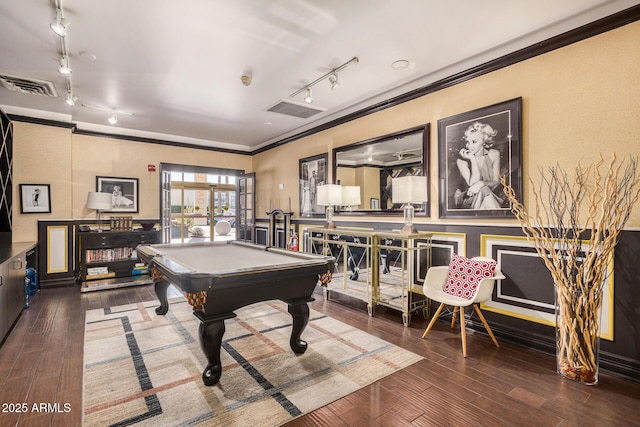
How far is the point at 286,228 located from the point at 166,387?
14.7ft

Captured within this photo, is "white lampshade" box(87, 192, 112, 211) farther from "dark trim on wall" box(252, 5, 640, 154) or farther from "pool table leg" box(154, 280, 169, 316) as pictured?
"dark trim on wall" box(252, 5, 640, 154)

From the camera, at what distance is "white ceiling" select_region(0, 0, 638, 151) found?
253 cm

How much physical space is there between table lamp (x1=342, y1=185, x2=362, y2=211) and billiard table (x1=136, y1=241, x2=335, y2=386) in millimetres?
1963

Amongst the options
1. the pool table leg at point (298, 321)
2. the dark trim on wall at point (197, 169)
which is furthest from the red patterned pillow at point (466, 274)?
the dark trim on wall at point (197, 169)

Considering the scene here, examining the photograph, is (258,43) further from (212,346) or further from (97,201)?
(97,201)

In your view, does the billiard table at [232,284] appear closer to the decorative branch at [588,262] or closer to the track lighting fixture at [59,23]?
the decorative branch at [588,262]

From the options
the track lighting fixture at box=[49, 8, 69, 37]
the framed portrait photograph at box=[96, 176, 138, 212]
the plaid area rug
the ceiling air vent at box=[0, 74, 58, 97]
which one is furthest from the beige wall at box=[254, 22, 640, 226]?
the framed portrait photograph at box=[96, 176, 138, 212]

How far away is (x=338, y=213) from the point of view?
5.30 m

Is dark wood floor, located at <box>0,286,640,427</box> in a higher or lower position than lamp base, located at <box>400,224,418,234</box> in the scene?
lower

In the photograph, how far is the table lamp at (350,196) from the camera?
4.89m

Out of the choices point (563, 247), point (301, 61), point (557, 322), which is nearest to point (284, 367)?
point (557, 322)

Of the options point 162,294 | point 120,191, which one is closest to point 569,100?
point 162,294

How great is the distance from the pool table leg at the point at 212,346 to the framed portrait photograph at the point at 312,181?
3.62 metres

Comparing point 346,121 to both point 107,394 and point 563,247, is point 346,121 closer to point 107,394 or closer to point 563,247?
point 563,247
